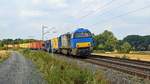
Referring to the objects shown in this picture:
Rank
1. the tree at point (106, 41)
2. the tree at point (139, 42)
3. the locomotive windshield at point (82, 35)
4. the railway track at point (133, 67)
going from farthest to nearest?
the tree at point (139, 42)
the tree at point (106, 41)
the locomotive windshield at point (82, 35)
the railway track at point (133, 67)

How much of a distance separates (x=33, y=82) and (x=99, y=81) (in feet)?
32.4

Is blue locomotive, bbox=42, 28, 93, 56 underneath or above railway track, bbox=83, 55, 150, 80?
above

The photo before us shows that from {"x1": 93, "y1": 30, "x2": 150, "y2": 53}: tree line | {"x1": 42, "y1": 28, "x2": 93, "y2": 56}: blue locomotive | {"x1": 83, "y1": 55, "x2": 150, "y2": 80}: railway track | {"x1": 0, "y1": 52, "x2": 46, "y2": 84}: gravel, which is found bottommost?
{"x1": 0, "y1": 52, "x2": 46, "y2": 84}: gravel

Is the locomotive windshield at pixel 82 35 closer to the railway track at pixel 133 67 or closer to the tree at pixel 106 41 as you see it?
the railway track at pixel 133 67

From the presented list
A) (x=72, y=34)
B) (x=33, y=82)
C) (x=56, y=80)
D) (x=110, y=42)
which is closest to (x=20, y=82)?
(x=33, y=82)

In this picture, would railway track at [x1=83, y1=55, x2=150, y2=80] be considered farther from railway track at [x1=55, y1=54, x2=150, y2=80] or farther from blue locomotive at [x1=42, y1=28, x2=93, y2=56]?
blue locomotive at [x1=42, y1=28, x2=93, y2=56]

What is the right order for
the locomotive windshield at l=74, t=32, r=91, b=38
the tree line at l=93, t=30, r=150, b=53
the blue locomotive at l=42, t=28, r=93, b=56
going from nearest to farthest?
the blue locomotive at l=42, t=28, r=93, b=56, the locomotive windshield at l=74, t=32, r=91, b=38, the tree line at l=93, t=30, r=150, b=53

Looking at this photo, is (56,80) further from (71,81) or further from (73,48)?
(73,48)

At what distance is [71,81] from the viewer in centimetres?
1731

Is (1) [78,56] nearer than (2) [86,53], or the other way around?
(2) [86,53]

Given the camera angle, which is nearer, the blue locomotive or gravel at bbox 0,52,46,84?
gravel at bbox 0,52,46,84

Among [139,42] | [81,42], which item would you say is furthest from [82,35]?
[139,42]

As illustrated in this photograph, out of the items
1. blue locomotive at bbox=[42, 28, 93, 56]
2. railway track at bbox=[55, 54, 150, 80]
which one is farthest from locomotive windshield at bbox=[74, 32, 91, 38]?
railway track at bbox=[55, 54, 150, 80]

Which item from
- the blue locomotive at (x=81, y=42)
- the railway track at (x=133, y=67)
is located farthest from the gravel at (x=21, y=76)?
the blue locomotive at (x=81, y=42)
